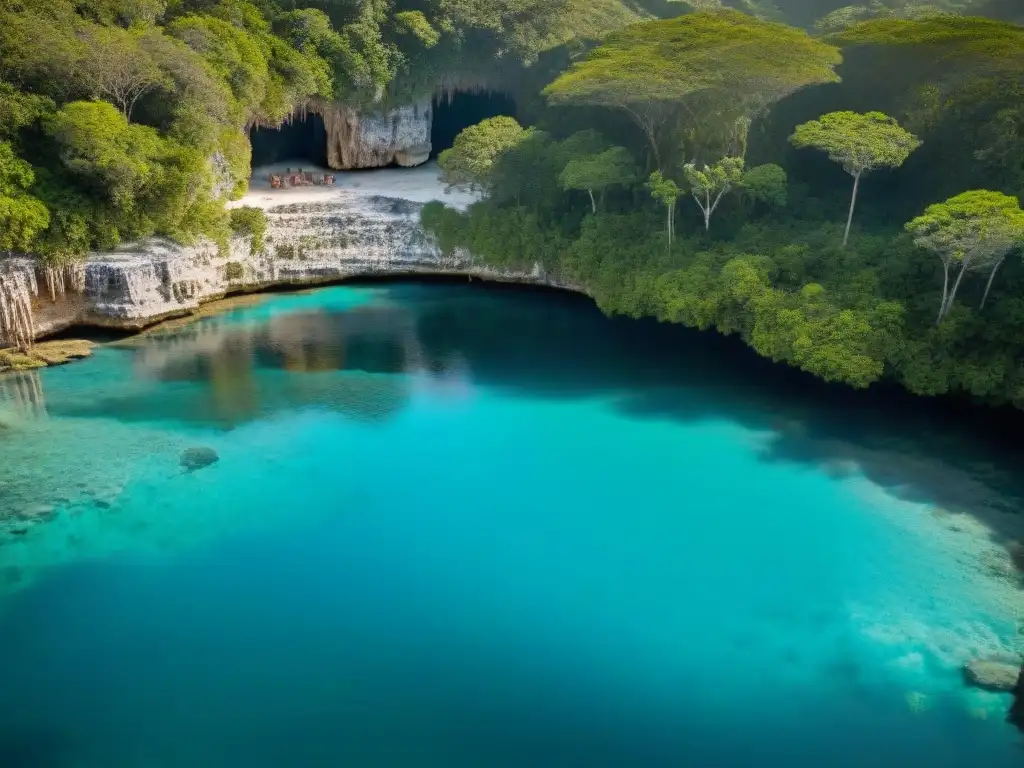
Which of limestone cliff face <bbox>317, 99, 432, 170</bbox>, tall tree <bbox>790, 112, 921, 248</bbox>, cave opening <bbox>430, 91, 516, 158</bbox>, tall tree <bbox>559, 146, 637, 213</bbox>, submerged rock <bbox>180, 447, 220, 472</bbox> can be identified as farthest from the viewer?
cave opening <bbox>430, 91, 516, 158</bbox>

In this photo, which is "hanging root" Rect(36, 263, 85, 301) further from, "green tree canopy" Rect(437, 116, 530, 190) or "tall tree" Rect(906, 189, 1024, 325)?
"tall tree" Rect(906, 189, 1024, 325)

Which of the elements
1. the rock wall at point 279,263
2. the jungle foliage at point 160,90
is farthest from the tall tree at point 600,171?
the jungle foliage at point 160,90

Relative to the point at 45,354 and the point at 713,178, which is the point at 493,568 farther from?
the point at 45,354

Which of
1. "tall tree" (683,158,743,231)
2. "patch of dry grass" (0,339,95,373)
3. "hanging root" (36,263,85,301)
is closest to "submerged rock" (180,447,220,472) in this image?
"patch of dry grass" (0,339,95,373)

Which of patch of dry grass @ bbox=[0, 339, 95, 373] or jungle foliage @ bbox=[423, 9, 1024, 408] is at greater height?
jungle foliage @ bbox=[423, 9, 1024, 408]

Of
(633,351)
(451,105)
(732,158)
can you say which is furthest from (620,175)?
(451,105)

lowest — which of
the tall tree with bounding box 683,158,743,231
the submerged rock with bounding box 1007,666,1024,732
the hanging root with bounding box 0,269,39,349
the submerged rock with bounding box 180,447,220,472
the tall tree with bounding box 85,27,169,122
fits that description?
the submerged rock with bounding box 1007,666,1024,732

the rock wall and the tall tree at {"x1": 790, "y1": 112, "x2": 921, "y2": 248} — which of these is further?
the rock wall
